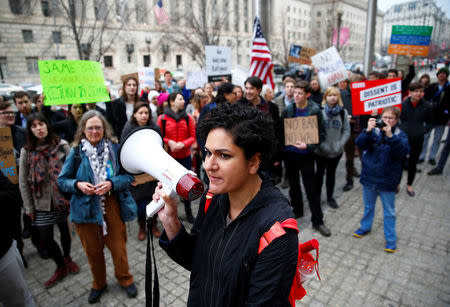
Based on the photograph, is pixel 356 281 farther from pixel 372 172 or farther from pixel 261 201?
pixel 261 201

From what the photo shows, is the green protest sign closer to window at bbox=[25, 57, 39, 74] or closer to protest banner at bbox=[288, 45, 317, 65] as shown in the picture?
protest banner at bbox=[288, 45, 317, 65]

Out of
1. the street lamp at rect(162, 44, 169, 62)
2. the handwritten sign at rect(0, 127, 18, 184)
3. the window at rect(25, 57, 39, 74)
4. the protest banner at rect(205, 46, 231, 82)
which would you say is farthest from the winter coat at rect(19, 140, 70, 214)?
the street lamp at rect(162, 44, 169, 62)

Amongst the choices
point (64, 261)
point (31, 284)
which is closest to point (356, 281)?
point (64, 261)

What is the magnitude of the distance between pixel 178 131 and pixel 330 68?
4347mm

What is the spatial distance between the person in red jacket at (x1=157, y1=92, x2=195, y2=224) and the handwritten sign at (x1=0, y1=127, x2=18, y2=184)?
6.49 feet

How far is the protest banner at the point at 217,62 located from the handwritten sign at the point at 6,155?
15.5 ft

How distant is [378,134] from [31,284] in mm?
4779

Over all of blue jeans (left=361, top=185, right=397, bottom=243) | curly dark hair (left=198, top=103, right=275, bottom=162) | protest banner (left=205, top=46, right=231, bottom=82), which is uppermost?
protest banner (left=205, top=46, right=231, bottom=82)

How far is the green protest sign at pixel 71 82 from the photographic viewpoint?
15.3ft

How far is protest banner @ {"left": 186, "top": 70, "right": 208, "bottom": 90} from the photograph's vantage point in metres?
8.09

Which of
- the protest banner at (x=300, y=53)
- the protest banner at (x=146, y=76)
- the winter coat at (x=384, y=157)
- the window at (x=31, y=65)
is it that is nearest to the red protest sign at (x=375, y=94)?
the winter coat at (x=384, y=157)

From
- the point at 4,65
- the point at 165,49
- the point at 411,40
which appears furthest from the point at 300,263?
the point at 165,49

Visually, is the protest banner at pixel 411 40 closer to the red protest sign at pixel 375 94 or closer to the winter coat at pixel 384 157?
the red protest sign at pixel 375 94

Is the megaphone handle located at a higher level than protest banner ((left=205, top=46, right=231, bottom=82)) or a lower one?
lower
